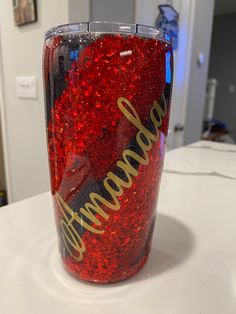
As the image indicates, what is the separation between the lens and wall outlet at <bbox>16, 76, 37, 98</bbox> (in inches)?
51.4

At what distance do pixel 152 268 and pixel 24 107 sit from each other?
4.13ft

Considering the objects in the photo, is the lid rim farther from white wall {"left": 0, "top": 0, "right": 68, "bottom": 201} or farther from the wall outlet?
the wall outlet

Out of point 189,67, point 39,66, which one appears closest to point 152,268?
point 39,66

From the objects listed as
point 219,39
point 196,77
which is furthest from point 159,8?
point 219,39

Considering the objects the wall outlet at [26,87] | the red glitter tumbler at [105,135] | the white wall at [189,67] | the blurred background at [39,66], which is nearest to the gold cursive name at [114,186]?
the red glitter tumbler at [105,135]

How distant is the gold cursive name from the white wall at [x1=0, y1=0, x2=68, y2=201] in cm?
102

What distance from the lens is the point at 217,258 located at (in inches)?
14.6

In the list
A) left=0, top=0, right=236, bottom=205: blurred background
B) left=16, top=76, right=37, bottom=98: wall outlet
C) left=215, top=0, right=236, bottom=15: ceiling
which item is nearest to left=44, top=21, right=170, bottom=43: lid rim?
left=0, top=0, right=236, bottom=205: blurred background

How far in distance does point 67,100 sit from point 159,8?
66.0 inches

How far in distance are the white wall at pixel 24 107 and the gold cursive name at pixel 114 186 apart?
1.02 metres

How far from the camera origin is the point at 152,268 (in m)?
0.35

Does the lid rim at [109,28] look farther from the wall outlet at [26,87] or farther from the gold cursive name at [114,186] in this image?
the wall outlet at [26,87]

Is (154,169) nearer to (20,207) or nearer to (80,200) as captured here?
(80,200)

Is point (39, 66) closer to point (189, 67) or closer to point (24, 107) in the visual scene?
point (24, 107)
